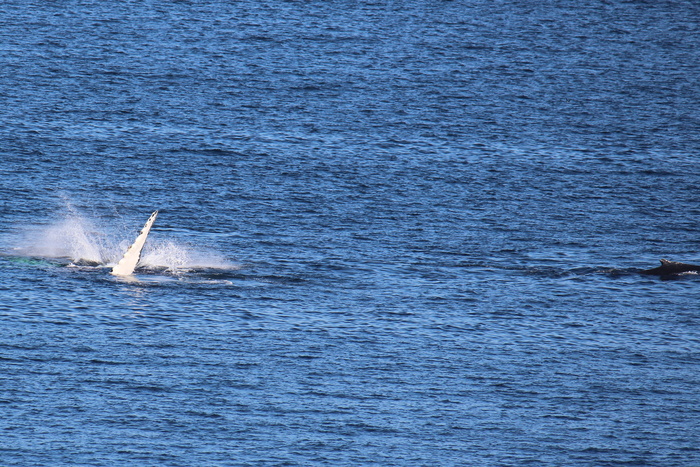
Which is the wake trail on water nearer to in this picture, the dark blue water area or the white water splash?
the white water splash

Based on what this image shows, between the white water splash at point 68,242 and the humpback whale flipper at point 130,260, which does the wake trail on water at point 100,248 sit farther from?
the humpback whale flipper at point 130,260

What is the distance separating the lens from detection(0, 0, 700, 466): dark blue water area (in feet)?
187

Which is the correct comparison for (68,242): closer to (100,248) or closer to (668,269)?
(100,248)

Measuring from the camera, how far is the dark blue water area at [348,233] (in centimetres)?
5691

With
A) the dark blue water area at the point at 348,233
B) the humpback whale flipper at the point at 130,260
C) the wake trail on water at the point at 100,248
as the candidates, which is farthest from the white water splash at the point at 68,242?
the humpback whale flipper at the point at 130,260

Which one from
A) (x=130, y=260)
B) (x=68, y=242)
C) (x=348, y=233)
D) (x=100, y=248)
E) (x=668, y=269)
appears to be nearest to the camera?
(x=130, y=260)

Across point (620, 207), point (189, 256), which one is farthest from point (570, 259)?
point (189, 256)

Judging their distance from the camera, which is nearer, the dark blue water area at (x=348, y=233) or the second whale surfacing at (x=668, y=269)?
the dark blue water area at (x=348, y=233)

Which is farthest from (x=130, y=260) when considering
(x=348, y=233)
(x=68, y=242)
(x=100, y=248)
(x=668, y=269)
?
(x=668, y=269)

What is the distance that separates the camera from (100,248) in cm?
8119

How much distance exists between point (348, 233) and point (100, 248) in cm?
2048

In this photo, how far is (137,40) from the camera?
151m

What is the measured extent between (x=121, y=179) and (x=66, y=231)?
18.5 m

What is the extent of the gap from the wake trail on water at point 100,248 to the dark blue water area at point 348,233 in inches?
12.1
